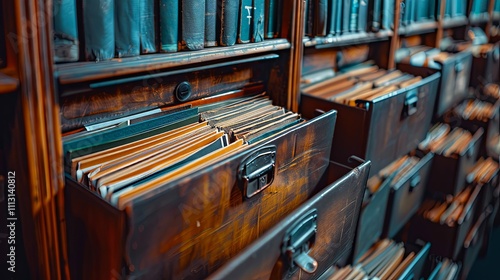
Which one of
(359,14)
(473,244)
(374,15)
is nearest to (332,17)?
(359,14)

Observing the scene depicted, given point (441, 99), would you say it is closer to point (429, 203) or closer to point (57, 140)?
point (429, 203)

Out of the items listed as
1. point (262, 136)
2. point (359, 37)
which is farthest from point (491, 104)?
point (262, 136)

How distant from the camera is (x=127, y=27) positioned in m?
0.83

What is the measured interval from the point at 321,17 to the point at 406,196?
79cm

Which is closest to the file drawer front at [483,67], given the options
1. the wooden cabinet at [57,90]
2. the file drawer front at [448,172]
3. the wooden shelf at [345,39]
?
the file drawer front at [448,172]

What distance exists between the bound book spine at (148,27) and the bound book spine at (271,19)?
378 millimetres

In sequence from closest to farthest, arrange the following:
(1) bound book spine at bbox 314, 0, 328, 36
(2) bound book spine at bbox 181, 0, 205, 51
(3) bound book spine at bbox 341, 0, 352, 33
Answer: (2) bound book spine at bbox 181, 0, 205, 51 < (1) bound book spine at bbox 314, 0, 328, 36 < (3) bound book spine at bbox 341, 0, 352, 33

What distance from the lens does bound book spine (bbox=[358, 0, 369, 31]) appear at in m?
1.49

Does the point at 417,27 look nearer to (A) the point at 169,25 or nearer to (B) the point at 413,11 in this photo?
(B) the point at 413,11

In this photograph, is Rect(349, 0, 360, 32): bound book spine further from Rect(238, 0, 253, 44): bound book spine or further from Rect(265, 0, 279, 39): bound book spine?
Rect(238, 0, 253, 44): bound book spine

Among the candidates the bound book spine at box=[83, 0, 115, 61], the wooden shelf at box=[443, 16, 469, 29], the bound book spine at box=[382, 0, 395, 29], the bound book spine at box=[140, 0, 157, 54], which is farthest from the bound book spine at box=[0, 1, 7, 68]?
the wooden shelf at box=[443, 16, 469, 29]

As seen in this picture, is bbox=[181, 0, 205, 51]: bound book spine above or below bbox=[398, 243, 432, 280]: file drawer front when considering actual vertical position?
above

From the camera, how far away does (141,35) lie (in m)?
0.87

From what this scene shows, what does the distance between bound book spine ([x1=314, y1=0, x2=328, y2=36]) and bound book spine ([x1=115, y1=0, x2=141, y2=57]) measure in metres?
0.62
